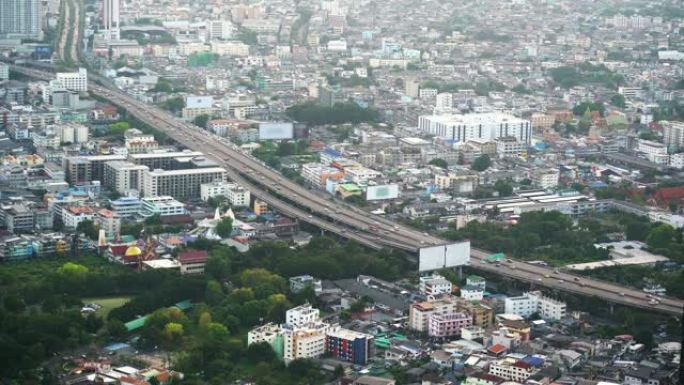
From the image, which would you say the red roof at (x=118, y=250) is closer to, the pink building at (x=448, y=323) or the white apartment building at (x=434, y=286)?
the white apartment building at (x=434, y=286)

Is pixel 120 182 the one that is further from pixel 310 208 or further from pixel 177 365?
pixel 177 365

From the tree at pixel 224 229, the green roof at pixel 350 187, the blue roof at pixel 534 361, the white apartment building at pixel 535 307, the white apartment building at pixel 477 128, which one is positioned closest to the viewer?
the blue roof at pixel 534 361

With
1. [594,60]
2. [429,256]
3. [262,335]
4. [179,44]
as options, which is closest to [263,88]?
[179,44]

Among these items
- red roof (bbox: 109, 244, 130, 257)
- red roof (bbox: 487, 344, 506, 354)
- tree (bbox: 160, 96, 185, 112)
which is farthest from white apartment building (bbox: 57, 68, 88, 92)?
red roof (bbox: 487, 344, 506, 354)

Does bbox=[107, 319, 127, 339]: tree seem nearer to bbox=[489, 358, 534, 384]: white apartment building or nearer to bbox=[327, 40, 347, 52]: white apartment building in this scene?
bbox=[489, 358, 534, 384]: white apartment building

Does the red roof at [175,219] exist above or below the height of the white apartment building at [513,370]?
above

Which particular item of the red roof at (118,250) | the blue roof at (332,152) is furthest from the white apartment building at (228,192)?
the red roof at (118,250)
